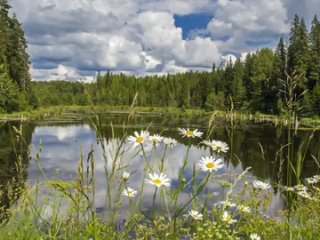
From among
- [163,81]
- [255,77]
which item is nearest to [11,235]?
[255,77]

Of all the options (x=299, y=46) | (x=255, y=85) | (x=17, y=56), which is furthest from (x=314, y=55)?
(x=17, y=56)

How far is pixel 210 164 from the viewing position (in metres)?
2.16

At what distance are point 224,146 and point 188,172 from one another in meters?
17.6

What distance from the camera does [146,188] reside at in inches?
587

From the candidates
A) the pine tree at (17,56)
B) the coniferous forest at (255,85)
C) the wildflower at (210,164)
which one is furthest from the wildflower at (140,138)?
the pine tree at (17,56)

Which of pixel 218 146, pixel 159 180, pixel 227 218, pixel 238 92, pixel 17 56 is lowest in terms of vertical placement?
pixel 238 92

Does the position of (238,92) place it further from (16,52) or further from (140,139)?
(140,139)

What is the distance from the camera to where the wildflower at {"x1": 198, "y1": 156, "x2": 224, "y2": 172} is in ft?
6.79

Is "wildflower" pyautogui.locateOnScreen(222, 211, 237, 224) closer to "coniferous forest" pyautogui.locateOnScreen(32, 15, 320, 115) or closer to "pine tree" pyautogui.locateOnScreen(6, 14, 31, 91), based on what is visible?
"coniferous forest" pyautogui.locateOnScreen(32, 15, 320, 115)

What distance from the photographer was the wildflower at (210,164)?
207cm

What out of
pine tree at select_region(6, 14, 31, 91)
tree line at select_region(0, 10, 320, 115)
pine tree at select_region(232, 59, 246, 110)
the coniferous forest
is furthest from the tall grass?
pine tree at select_region(232, 59, 246, 110)

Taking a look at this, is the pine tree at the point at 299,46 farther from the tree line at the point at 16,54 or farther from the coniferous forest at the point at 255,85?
the tree line at the point at 16,54

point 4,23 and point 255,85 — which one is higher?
point 4,23

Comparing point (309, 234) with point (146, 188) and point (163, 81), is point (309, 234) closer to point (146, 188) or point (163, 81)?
point (146, 188)
